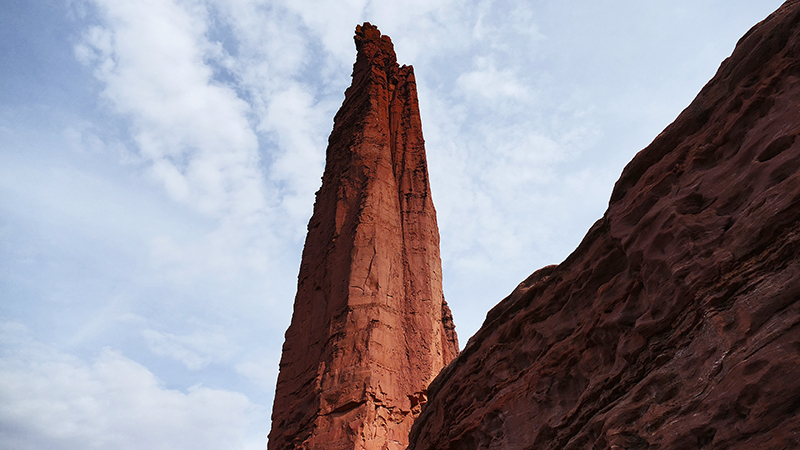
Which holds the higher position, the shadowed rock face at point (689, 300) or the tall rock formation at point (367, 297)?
the tall rock formation at point (367, 297)

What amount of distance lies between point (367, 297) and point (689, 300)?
11.1m

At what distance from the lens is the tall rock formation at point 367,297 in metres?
14.9

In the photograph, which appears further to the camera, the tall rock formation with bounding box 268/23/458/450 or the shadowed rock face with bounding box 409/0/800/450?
the tall rock formation with bounding box 268/23/458/450

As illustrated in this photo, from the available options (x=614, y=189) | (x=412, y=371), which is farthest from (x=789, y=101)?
(x=412, y=371)

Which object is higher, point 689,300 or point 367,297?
point 367,297

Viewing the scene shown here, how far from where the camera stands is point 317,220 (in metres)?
21.1

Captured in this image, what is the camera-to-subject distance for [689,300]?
6320 millimetres

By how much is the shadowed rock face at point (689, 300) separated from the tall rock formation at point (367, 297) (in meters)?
5.94

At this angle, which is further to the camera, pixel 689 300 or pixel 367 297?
pixel 367 297

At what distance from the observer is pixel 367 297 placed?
16.5 meters

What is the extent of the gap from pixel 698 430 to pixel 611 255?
299cm

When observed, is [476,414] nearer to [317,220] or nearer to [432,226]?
[432,226]

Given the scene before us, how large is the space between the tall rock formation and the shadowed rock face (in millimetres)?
5943

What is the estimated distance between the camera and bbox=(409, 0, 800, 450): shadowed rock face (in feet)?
17.3
